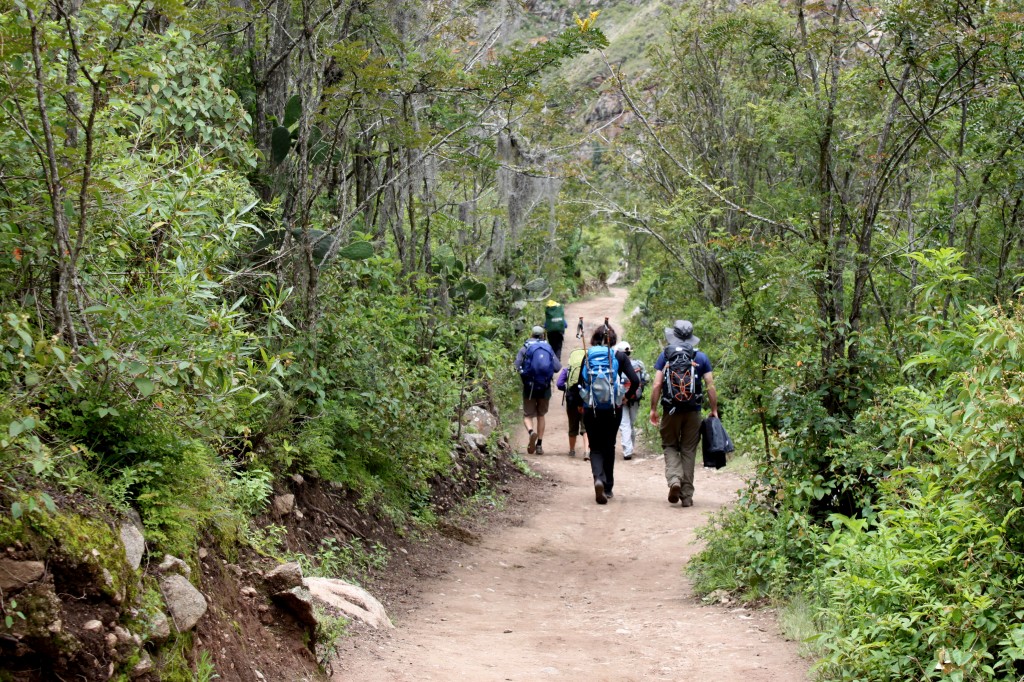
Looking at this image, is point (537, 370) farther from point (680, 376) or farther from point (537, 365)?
point (680, 376)

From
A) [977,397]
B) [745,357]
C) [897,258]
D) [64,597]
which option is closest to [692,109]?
[897,258]

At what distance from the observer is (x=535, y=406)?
14.0 metres

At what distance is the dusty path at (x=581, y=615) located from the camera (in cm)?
493

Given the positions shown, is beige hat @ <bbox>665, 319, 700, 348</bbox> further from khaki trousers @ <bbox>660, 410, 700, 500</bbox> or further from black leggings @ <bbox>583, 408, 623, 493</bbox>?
black leggings @ <bbox>583, 408, 623, 493</bbox>

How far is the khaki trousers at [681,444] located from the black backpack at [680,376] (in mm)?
205

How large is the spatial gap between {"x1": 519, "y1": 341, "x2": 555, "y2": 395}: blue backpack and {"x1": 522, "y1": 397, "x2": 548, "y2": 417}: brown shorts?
1.82 ft

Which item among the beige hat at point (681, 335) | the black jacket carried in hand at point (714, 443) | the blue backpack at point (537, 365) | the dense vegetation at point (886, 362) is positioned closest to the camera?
the dense vegetation at point (886, 362)

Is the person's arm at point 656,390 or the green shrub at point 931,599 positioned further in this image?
the person's arm at point 656,390

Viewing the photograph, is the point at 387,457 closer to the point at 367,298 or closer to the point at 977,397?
the point at 367,298

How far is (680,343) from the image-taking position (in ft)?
30.8

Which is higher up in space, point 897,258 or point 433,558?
point 897,258

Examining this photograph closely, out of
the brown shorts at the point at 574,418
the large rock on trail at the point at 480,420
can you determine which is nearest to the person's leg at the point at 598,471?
the large rock on trail at the point at 480,420

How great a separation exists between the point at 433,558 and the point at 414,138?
3.64 metres

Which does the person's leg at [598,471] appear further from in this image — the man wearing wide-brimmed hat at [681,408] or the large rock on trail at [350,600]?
the large rock on trail at [350,600]
